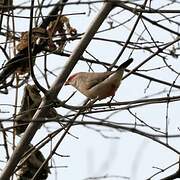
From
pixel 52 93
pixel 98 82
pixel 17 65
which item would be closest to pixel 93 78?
pixel 98 82

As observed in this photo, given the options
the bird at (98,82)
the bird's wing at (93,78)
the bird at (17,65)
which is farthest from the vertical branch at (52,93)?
the bird's wing at (93,78)

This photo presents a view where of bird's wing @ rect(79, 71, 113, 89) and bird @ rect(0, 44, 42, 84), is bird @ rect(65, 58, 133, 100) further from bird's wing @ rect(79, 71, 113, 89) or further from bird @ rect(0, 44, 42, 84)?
bird @ rect(0, 44, 42, 84)

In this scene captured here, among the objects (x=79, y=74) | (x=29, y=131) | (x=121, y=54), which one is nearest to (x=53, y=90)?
(x=29, y=131)

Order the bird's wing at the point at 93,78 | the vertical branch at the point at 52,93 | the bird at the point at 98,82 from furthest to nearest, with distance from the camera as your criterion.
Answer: the bird's wing at the point at 93,78
the bird at the point at 98,82
the vertical branch at the point at 52,93

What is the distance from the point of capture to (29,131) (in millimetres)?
4402

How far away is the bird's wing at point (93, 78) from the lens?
5.60 metres

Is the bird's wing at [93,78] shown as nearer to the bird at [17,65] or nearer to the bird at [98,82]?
the bird at [98,82]

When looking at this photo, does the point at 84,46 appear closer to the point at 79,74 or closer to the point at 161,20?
the point at 161,20

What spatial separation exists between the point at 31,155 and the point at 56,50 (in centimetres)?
104

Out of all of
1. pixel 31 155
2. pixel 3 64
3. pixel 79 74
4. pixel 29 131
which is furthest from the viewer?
pixel 79 74

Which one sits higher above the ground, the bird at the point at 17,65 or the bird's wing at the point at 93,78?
the bird's wing at the point at 93,78

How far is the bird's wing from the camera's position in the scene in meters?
5.60

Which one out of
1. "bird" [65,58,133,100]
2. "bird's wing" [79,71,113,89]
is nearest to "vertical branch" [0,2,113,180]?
"bird" [65,58,133,100]

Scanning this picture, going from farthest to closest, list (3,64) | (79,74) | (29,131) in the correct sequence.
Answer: (79,74) → (3,64) → (29,131)
